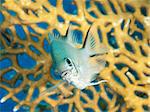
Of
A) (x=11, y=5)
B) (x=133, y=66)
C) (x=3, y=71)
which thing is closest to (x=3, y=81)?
(x=3, y=71)

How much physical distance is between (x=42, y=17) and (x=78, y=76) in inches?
43.5

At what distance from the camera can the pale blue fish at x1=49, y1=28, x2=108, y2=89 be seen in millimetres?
1607

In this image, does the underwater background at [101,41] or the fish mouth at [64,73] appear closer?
the fish mouth at [64,73]

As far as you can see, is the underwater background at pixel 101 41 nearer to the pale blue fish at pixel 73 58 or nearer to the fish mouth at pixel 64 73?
the pale blue fish at pixel 73 58

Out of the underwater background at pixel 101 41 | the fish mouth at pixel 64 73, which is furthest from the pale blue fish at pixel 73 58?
the underwater background at pixel 101 41

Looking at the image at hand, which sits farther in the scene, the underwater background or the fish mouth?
the underwater background

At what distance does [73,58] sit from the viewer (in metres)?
1.70

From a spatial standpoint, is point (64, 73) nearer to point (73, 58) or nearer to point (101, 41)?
point (73, 58)

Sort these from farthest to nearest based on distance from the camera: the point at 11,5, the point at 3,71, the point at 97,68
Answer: the point at 3,71
the point at 11,5
the point at 97,68

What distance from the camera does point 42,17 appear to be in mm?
2652

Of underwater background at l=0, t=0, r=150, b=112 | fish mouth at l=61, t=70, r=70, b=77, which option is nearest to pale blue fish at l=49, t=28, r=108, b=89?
fish mouth at l=61, t=70, r=70, b=77

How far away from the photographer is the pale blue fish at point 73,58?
1607 mm

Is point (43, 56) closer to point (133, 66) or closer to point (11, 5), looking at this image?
point (11, 5)

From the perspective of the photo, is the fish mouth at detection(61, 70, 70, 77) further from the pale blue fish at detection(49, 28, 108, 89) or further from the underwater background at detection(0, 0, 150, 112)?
the underwater background at detection(0, 0, 150, 112)
